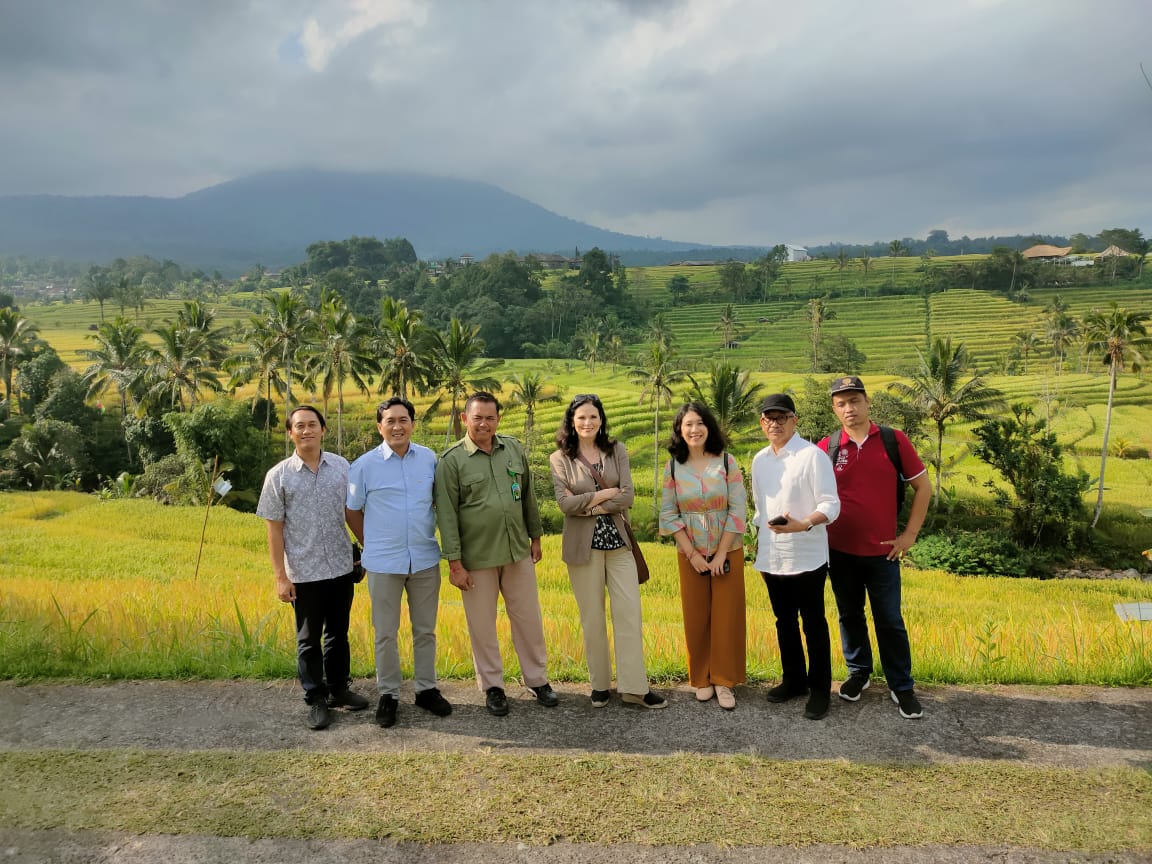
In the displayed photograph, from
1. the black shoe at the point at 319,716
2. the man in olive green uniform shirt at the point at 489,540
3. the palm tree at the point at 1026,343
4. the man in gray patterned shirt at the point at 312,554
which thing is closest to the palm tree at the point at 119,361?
the man in gray patterned shirt at the point at 312,554

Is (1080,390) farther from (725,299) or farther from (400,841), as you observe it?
(400,841)

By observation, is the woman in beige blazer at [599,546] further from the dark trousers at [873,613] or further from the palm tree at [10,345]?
the palm tree at [10,345]

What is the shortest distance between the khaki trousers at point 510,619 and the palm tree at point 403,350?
29.4 meters

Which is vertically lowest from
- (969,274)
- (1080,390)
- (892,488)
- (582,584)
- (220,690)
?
(1080,390)

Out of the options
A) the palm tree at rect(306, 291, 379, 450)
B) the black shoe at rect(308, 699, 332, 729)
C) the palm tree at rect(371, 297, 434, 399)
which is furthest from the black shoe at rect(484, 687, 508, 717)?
the palm tree at rect(306, 291, 379, 450)

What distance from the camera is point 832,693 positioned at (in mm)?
4594

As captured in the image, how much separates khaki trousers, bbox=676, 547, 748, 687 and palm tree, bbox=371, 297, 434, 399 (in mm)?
29743

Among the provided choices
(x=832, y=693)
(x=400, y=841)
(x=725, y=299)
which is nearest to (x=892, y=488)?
(x=832, y=693)

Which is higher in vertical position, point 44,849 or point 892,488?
point 892,488

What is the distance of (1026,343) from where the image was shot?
58.8 meters

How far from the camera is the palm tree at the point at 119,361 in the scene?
1561 inches

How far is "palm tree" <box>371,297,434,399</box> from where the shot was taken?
3369 cm

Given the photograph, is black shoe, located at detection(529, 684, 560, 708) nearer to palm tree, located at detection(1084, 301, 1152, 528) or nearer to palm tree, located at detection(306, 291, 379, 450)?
palm tree, located at detection(306, 291, 379, 450)

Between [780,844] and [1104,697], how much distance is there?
2.68 metres
